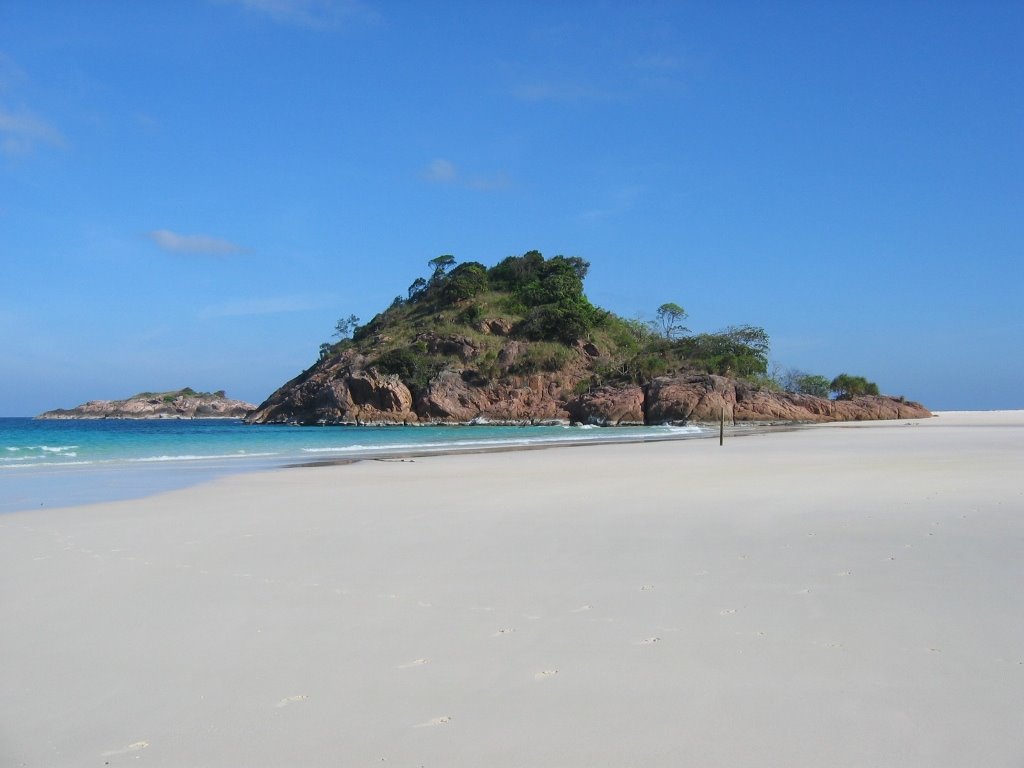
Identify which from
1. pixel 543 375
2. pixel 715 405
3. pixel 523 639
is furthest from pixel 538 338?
pixel 523 639

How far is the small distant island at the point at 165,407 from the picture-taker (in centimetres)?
12525

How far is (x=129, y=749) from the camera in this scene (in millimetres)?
3234

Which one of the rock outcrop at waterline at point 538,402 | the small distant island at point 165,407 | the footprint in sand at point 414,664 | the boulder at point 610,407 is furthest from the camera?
the small distant island at point 165,407

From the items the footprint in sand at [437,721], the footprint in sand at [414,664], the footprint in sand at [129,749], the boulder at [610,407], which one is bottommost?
the footprint in sand at [129,749]

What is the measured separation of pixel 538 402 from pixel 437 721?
64984mm

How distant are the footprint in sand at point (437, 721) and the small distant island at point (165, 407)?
12722 centimetres

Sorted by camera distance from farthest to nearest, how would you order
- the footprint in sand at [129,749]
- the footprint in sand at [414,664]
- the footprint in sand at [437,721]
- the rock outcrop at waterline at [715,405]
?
the rock outcrop at waterline at [715,405] < the footprint in sand at [414,664] < the footprint in sand at [437,721] < the footprint in sand at [129,749]

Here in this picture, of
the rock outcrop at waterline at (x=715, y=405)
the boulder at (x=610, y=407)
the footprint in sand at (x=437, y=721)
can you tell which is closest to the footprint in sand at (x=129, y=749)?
the footprint in sand at (x=437, y=721)

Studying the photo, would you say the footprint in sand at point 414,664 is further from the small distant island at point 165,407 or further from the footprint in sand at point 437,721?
the small distant island at point 165,407

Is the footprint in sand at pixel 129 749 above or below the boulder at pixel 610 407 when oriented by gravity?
below

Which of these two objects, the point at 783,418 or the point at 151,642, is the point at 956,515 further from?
the point at 783,418

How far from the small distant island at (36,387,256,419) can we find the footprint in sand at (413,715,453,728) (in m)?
127

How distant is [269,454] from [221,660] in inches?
891

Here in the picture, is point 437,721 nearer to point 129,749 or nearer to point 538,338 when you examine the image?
point 129,749
